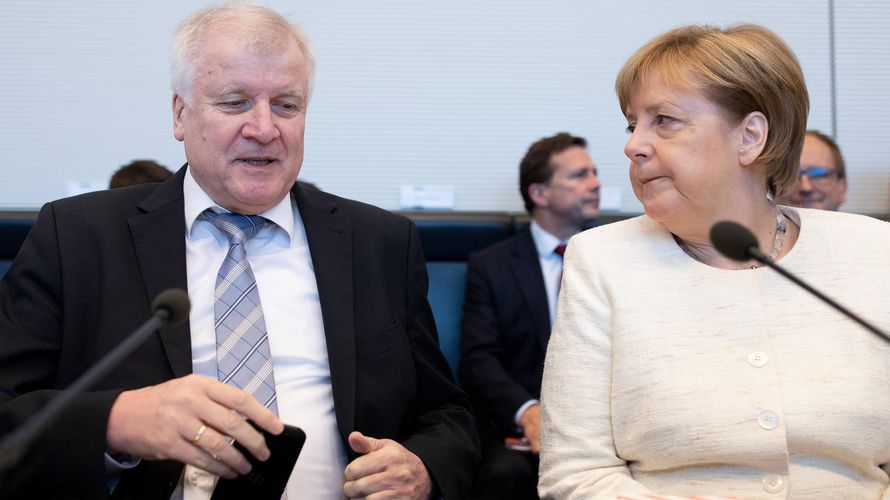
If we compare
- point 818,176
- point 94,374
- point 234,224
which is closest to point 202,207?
point 234,224

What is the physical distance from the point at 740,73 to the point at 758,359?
0.49 m

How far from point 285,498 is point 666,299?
73 cm

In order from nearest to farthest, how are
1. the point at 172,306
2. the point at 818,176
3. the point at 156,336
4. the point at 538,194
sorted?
the point at 172,306 → the point at 156,336 → the point at 818,176 → the point at 538,194

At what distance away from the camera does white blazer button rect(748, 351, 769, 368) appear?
1.52m

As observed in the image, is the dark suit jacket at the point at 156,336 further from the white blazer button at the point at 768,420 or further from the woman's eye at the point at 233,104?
the white blazer button at the point at 768,420

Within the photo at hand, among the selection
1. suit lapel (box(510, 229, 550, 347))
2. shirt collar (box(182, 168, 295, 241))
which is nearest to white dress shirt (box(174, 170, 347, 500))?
shirt collar (box(182, 168, 295, 241))

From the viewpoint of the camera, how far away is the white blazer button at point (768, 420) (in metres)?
1.47

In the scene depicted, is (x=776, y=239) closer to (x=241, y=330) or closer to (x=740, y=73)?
(x=740, y=73)

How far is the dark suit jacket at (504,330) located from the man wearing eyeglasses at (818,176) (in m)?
1.00

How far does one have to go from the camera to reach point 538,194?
3527 millimetres

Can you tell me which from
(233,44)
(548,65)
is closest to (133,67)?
(548,65)

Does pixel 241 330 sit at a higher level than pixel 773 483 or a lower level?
higher

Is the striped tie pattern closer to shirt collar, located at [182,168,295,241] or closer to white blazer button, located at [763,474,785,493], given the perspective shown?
shirt collar, located at [182,168,295,241]

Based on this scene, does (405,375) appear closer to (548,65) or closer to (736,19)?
(548,65)
